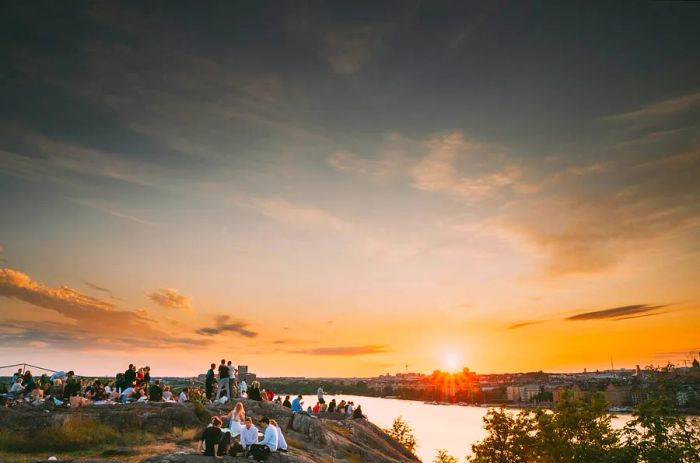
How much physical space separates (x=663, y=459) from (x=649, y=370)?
7.53m

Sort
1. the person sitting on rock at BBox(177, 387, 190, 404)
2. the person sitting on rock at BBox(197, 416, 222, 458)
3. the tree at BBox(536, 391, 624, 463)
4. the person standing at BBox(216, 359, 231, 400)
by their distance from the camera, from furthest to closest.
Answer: the tree at BBox(536, 391, 624, 463) → the person standing at BBox(216, 359, 231, 400) → the person sitting on rock at BBox(177, 387, 190, 404) → the person sitting on rock at BBox(197, 416, 222, 458)

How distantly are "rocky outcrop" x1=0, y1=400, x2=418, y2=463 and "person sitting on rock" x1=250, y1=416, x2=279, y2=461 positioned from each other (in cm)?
60

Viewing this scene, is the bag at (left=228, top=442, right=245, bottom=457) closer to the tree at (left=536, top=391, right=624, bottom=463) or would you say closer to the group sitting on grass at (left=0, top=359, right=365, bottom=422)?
the group sitting on grass at (left=0, top=359, right=365, bottom=422)

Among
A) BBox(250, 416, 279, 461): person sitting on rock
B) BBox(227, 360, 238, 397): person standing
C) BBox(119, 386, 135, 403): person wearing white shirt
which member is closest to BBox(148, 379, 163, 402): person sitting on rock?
BBox(119, 386, 135, 403): person wearing white shirt

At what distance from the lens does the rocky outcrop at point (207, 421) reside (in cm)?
1964

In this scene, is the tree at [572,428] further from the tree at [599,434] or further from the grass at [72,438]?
the grass at [72,438]

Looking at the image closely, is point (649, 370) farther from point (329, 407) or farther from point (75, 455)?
point (75, 455)

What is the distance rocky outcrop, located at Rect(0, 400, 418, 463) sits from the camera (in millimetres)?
19641

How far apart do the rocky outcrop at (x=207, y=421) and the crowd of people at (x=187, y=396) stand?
757 millimetres

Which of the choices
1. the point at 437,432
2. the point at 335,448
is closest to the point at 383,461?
the point at 335,448

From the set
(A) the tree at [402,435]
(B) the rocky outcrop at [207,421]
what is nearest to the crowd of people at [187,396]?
(B) the rocky outcrop at [207,421]

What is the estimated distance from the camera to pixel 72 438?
1911 centimetres

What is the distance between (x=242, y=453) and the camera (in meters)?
17.5

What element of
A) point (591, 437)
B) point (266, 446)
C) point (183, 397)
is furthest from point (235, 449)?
point (591, 437)
